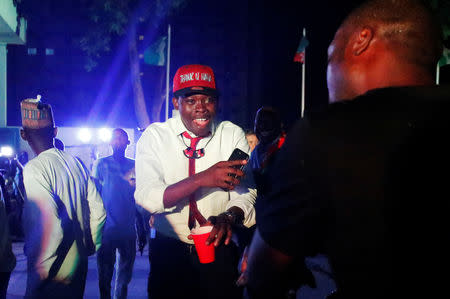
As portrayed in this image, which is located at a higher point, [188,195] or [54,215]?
[188,195]

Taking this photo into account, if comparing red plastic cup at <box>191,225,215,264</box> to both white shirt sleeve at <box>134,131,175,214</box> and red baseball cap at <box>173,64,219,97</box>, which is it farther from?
red baseball cap at <box>173,64,219,97</box>

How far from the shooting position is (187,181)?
2084 millimetres

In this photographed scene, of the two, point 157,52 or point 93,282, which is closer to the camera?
point 93,282

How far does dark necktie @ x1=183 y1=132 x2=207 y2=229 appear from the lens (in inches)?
91.0

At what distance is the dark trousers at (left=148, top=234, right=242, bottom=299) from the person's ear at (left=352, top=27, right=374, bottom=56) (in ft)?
5.20

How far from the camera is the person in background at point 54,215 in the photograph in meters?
2.71

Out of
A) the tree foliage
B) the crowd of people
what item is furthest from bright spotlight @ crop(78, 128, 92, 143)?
the crowd of people

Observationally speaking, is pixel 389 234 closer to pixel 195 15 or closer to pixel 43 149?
pixel 43 149

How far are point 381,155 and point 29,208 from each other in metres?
2.77

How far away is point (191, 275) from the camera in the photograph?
7.55ft

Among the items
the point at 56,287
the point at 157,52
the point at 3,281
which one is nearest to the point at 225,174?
the point at 56,287

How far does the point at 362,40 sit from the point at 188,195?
1380 mm

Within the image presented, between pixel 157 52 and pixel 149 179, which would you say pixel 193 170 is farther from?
pixel 157 52

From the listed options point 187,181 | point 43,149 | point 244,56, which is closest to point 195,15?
point 244,56
